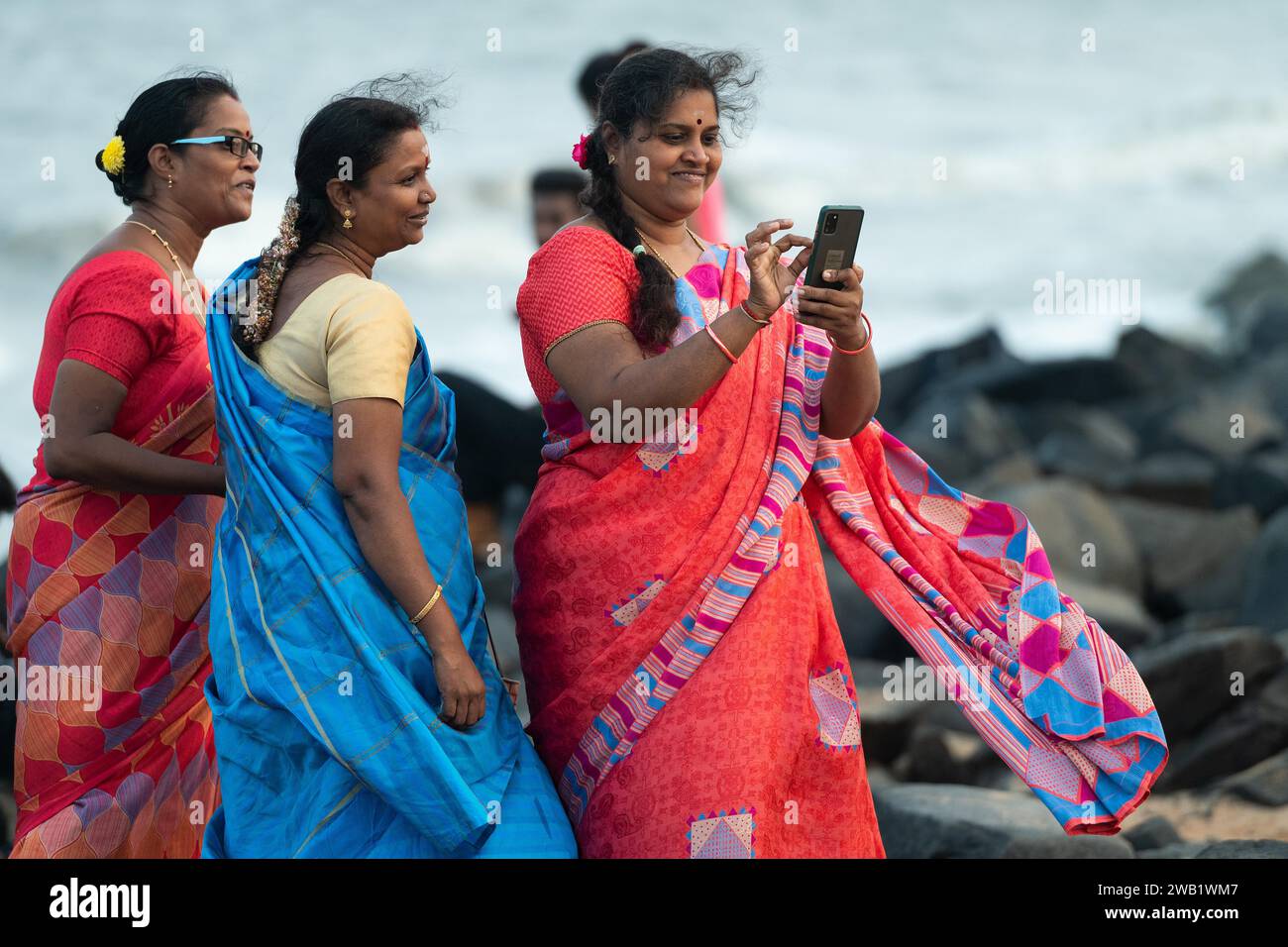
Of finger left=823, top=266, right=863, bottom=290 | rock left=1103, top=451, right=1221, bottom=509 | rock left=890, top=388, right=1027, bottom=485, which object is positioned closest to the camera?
finger left=823, top=266, right=863, bottom=290

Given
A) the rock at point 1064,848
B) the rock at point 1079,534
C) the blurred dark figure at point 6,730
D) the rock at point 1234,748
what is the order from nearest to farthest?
the rock at point 1064,848
the blurred dark figure at point 6,730
the rock at point 1234,748
the rock at point 1079,534

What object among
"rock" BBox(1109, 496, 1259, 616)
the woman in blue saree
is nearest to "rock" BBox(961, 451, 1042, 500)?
"rock" BBox(1109, 496, 1259, 616)

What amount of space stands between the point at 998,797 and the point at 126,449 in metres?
2.87

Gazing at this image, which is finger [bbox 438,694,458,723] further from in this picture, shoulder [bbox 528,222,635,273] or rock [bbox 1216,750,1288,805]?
rock [bbox 1216,750,1288,805]

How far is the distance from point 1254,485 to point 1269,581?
6.66 feet

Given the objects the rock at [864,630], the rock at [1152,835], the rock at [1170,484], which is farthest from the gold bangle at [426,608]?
the rock at [1170,484]

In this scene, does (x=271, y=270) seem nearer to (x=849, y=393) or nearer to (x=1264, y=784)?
(x=849, y=393)

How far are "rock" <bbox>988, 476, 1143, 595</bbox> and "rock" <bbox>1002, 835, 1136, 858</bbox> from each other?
3.72 meters

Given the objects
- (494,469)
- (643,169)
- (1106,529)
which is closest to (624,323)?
(643,169)

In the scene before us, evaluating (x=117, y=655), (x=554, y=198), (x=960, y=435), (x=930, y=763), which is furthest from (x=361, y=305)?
(x=960, y=435)

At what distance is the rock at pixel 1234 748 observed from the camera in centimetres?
576

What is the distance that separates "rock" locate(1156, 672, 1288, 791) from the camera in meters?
5.76

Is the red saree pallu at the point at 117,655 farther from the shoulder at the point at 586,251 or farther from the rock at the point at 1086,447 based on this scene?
the rock at the point at 1086,447

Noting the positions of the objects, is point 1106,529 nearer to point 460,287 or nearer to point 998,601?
point 998,601
